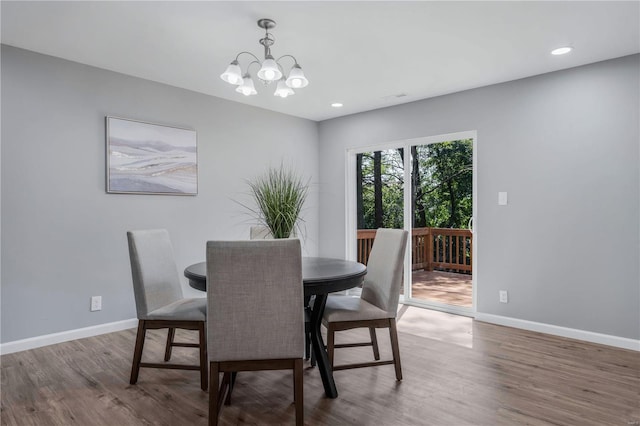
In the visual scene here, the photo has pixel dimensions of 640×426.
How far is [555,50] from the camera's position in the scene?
9.69 ft

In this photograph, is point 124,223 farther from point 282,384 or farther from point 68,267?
point 282,384

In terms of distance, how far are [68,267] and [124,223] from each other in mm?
571

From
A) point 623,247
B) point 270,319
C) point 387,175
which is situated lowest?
point 270,319

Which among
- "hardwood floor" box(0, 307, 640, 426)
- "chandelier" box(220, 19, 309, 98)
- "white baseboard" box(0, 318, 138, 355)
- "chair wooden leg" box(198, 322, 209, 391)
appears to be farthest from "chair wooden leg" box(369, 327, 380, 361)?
"white baseboard" box(0, 318, 138, 355)

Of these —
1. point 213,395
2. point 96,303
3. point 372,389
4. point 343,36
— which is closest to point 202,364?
point 213,395

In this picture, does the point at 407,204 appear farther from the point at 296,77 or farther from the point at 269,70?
the point at 269,70

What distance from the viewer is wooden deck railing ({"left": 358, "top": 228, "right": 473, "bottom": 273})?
14.3 ft

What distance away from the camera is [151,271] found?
2514 mm

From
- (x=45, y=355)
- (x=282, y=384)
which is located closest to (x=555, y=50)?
(x=282, y=384)

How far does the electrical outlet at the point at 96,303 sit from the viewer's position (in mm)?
3326

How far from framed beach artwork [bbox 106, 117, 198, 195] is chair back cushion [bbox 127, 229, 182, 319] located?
41.7 inches

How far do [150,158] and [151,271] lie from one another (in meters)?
1.56

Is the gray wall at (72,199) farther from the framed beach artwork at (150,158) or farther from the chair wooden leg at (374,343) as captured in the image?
the chair wooden leg at (374,343)

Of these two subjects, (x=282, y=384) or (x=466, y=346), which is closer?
(x=282, y=384)
